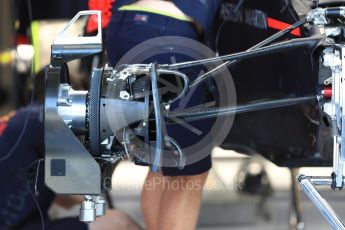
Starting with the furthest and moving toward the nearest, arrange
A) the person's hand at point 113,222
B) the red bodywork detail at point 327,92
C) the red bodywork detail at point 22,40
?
the red bodywork detail at point 22,40, the person's hand at point 113,222, the red bodywork detail at point 327,92

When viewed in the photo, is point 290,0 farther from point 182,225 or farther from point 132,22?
point 182,225

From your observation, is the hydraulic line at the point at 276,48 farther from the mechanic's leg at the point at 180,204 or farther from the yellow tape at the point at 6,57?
the yellow tape at the point at 6,57

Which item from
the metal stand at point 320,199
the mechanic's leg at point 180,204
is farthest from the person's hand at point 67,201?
the metal stand at point 320,199

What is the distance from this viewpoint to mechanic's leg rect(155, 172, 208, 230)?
2.09 meters

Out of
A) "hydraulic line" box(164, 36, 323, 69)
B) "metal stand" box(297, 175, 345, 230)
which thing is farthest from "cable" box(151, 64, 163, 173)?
"metal stand" box(297, 175, 345, 230)

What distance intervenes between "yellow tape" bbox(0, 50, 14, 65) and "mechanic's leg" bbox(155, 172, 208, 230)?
2.33m

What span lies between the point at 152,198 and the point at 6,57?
95.1 inches

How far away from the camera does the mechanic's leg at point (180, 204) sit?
2.09 m

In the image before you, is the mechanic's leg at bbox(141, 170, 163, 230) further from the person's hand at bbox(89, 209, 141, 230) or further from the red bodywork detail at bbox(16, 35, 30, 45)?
the red bodywork detail at bbox(16, 35, 30, 45)

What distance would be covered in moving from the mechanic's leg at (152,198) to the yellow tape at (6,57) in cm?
214

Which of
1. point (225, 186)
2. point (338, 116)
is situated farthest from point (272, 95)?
point (225, 186)

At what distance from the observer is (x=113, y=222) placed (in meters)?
2.50

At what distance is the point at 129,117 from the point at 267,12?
1.94ft

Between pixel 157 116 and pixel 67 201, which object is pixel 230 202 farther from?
pixel 157 116
